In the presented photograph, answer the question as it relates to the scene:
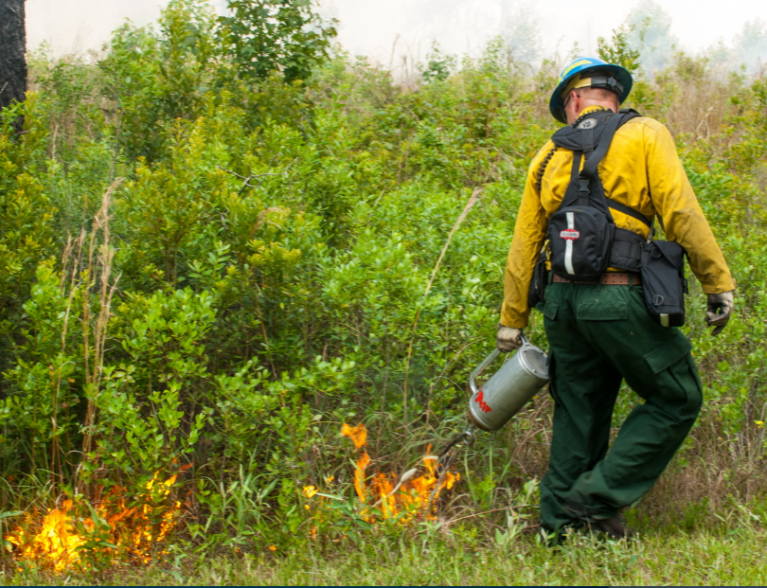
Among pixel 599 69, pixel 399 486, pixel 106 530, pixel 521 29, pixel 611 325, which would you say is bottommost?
pixel 106 530

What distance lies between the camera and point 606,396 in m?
2.90

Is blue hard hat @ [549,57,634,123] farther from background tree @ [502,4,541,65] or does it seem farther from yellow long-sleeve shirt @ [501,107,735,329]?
background tree @ [502,4,541,65]

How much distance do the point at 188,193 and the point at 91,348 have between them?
1018 millimetres

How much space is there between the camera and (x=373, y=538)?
291 centimetres

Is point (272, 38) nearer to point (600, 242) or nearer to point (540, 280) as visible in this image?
point (540, 280)

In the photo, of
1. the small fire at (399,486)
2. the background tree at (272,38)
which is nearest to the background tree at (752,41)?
the background tree at (272,38)

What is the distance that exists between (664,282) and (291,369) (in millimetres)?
2003

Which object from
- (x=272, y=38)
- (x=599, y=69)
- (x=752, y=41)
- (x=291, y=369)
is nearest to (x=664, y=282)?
(x=599, y=69)

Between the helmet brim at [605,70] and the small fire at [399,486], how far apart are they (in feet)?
6.07

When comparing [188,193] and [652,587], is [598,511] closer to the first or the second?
[652,587]

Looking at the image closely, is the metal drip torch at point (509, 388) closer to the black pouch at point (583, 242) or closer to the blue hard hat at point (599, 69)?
the black pouch at point (583, 242)

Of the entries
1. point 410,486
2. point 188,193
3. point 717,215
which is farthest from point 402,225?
point 717,215

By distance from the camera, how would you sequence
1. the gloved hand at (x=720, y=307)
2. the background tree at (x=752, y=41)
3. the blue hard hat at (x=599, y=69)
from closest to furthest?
the gloved hand at (x=720, y=307), the blue hard hat at (x=599, y=69), the background tree at (x=752, y=41)

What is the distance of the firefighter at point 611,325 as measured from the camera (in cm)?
258
